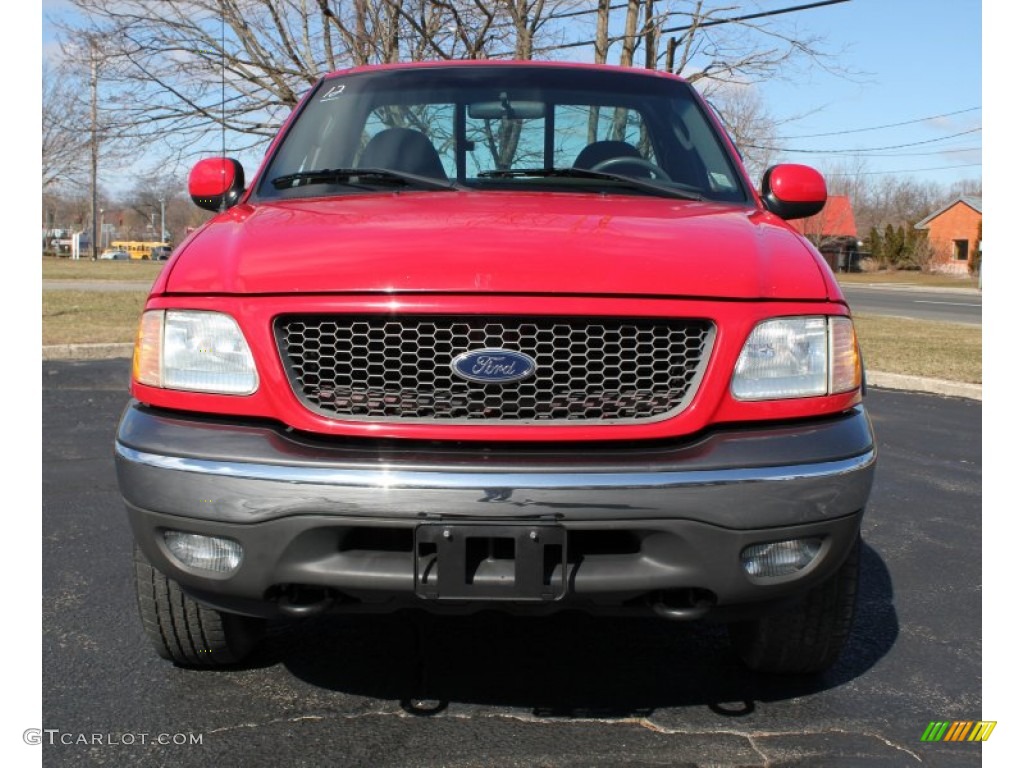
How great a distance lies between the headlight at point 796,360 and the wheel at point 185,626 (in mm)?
1570

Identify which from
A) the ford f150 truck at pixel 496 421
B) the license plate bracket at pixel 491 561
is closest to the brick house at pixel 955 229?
the ford f150 truck at pixel 496 421

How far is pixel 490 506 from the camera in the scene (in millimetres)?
2217

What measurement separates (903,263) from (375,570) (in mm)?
72799

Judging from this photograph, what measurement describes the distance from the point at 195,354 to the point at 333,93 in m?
1.78

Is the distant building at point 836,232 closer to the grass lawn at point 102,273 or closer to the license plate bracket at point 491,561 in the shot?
the grass lawn at point 102,273

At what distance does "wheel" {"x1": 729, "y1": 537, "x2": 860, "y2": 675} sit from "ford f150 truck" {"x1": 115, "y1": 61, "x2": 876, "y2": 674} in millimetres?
28

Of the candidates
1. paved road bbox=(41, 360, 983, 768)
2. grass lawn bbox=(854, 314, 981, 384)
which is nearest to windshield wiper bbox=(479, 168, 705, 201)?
paved road bbox=(41, 360, 983, 768)

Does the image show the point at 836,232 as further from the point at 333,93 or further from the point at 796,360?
the point at 796,360

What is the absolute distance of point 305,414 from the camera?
2.39 metres

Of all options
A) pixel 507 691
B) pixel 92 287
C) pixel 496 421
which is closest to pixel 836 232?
pixel 92 287

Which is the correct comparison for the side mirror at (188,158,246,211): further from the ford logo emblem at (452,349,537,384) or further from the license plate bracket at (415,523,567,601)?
the license plate bracket at (415,523,567,601)
